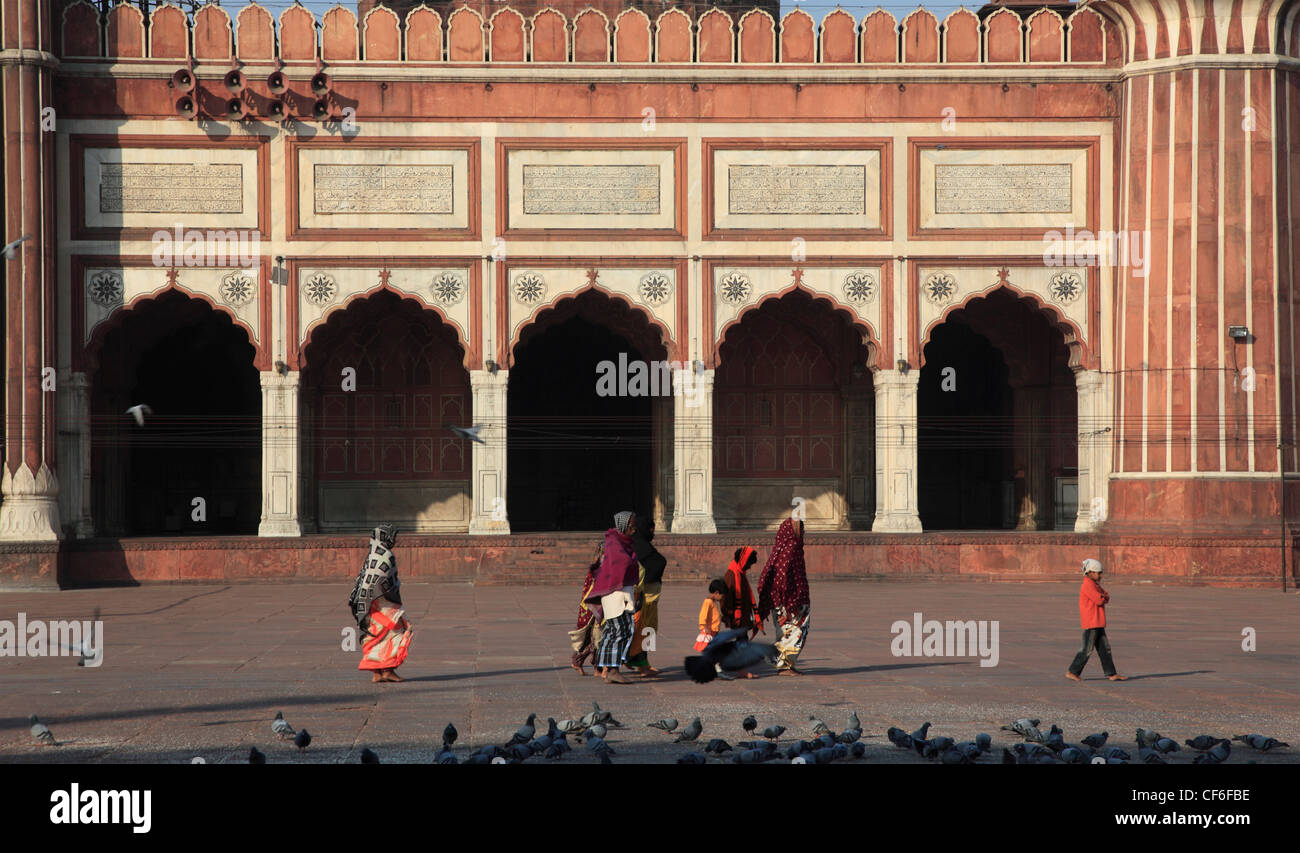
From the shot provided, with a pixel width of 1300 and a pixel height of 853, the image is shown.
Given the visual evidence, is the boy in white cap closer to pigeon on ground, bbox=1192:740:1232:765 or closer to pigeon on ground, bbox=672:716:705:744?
pigeon on ground, bbox=1192:740:1232:765

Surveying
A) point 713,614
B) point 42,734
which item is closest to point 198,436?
point 713,614

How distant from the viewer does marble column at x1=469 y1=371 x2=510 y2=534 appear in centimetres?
2155

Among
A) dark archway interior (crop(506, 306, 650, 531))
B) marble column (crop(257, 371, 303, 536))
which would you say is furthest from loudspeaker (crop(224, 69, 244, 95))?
dark archway interior (crop(506, 306, 650, 531))

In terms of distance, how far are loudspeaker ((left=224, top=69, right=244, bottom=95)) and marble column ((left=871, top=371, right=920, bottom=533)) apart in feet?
32.4

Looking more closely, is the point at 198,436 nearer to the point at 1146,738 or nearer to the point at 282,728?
the point at 282,728

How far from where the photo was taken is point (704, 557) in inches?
840

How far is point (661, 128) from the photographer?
2178 centimetres

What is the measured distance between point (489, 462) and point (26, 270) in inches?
258

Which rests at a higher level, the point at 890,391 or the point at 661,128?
the point at 661,128

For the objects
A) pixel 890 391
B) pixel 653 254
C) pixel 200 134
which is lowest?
pixel 890 391

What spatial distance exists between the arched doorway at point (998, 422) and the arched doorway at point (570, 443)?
199 inches
